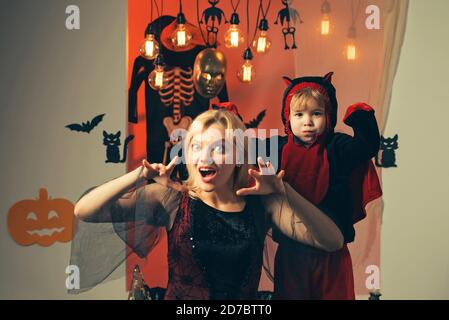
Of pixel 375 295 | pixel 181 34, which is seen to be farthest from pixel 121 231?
pixel 375 295

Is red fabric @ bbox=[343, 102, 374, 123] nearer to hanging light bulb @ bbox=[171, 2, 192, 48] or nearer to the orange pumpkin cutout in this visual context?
hanging light bulb @ bbox=[171, 2, 192, 48]

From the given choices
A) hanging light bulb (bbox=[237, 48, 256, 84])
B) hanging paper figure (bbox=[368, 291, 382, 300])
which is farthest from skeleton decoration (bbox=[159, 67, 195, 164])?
hanging paper figure (bbox=[368, 291, 382, 300])

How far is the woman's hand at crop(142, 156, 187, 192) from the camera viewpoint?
2.59 metres

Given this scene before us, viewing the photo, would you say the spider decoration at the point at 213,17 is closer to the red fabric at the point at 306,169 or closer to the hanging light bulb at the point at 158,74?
the hanging light bulb at the point at 158,74

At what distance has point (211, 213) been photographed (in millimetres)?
2617

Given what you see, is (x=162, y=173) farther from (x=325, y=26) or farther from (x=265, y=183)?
(x=325, y=26)

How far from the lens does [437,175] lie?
9.01ft

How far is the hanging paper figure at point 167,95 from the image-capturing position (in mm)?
2672

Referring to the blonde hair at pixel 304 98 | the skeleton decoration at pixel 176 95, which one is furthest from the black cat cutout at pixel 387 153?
the skeleton decoration at pixel 176 95

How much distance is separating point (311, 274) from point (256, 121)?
0.66 meters

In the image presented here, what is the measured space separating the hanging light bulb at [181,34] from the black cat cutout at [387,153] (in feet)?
2.92

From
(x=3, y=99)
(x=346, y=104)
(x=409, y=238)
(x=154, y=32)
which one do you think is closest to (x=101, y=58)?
(x=154, y=32)

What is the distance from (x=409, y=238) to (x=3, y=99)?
5.82ft

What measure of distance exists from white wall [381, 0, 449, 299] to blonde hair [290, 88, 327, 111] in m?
0.29
